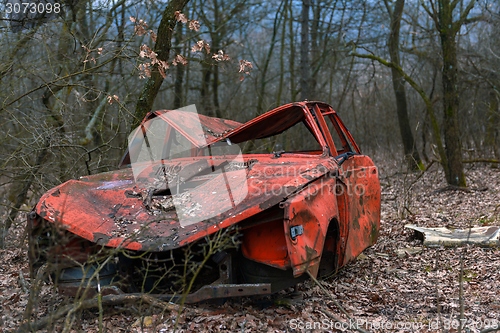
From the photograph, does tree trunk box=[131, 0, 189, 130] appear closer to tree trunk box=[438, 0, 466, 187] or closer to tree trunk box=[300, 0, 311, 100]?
tree trunk box=[438, 0, 466, 187]

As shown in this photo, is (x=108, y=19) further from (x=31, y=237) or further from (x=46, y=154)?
(x=31, y=237)

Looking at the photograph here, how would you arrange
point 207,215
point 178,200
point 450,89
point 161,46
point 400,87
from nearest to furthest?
point 207,215 → point 178,200 → point 161,46 → point 450,89 → point 400,87

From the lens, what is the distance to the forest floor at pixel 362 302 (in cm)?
398

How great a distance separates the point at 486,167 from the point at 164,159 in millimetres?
12562

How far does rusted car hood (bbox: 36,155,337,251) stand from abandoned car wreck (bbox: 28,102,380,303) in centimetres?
1

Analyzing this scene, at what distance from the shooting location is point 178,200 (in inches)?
181

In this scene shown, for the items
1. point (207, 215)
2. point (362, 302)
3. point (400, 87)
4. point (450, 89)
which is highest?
point (400, 87)

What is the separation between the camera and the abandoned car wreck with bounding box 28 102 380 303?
3.91m

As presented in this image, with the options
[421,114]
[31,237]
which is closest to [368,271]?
[31,237]

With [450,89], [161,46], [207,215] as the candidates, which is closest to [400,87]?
[450,89]

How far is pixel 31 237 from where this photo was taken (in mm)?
4367

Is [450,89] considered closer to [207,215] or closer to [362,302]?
[362,302]

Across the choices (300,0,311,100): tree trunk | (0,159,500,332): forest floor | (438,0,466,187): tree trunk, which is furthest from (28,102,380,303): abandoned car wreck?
(300,0,311,100): tree trunk

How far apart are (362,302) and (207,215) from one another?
5.49 feet
